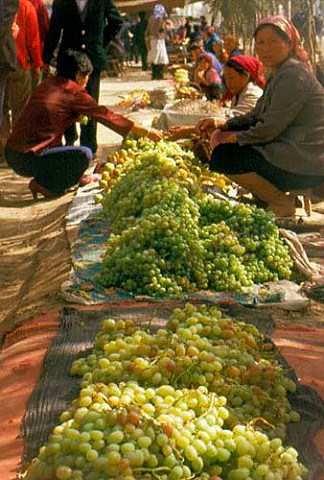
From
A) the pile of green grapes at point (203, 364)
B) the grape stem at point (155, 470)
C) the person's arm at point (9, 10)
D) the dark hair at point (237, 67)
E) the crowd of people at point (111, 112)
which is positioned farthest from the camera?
the dark hair at point (237, 67)

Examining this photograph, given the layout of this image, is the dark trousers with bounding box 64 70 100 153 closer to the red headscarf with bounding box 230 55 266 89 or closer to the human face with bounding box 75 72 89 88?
the human face with bounding box 75 72 89 88

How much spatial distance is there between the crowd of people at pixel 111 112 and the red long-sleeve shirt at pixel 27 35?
0.04 feet

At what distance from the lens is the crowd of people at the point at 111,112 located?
611 cm

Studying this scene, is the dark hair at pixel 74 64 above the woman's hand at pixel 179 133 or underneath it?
above

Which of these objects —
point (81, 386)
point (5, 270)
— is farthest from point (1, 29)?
point (81, 386)

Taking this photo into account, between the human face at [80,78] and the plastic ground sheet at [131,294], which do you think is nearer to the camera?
the plastic ground sheet at [131,294]

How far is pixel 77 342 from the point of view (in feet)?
11.2

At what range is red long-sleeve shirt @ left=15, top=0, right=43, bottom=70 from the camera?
359 inches

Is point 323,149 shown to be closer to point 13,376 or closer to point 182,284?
point 182,284

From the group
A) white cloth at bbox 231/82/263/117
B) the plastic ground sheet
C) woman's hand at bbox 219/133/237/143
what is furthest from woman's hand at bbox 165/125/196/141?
the plastic ground sheet

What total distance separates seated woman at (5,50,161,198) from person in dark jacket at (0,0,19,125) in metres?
0.49

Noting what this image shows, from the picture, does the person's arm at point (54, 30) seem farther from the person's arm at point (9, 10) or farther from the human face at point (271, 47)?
the human face at point (271, 47)

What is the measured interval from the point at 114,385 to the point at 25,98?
24.8 feet

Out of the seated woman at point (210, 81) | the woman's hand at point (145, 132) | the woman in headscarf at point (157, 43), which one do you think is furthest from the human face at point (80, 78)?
the woman in headscarf at point (157, 43)
